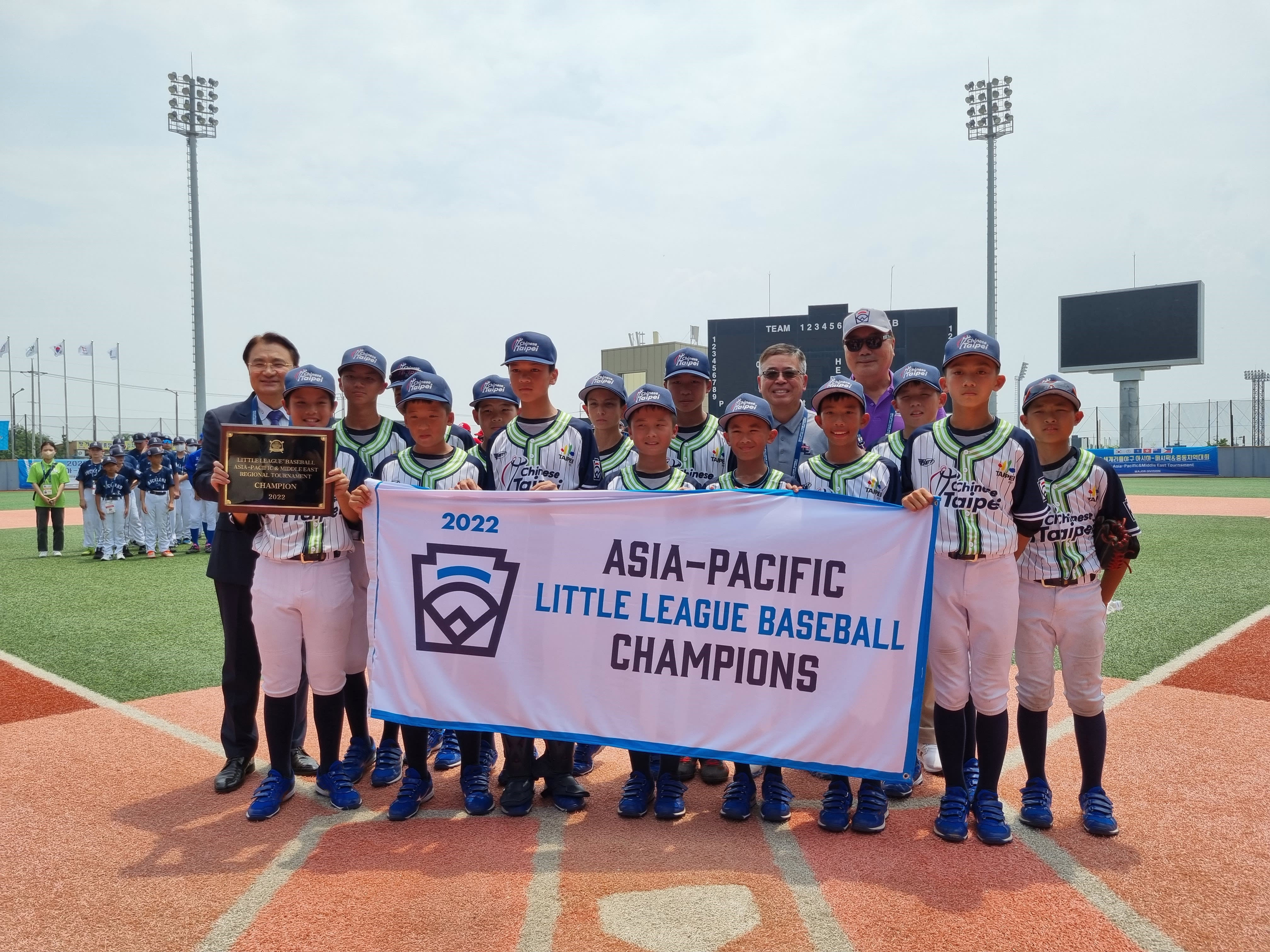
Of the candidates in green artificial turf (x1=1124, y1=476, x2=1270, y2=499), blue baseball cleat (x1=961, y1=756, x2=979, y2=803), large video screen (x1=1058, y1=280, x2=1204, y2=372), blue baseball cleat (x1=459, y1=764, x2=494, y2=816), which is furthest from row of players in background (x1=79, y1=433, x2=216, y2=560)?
large video screen (x1=1058, y1=280, x2=1204, y2=372)

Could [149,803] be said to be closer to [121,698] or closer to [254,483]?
[254,483]

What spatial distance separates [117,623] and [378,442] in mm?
6314

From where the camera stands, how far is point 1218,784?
448cm

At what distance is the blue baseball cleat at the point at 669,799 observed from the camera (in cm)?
417

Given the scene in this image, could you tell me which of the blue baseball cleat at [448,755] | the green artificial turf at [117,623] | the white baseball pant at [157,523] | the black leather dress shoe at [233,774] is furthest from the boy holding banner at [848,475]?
the white baseball pant at [157,523]

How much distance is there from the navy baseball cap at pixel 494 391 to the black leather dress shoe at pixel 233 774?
284cm

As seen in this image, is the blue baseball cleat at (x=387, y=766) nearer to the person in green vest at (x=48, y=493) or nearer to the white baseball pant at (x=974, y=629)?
the white baseball pant at (x=974, y=629)

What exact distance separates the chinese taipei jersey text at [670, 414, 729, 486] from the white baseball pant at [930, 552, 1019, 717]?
5.07 ft

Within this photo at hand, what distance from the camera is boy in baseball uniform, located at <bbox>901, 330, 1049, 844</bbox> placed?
3.92m

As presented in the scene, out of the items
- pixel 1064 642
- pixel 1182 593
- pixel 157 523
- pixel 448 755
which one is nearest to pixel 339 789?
pixel 448 755

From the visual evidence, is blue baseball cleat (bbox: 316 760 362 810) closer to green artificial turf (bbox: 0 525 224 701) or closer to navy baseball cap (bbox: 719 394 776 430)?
navy baseball cap (bbox: 719 394 776 430)

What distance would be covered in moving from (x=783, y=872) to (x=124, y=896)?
9.04 feet

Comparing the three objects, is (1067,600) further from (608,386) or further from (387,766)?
(387,766)

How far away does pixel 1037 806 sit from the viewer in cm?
404
